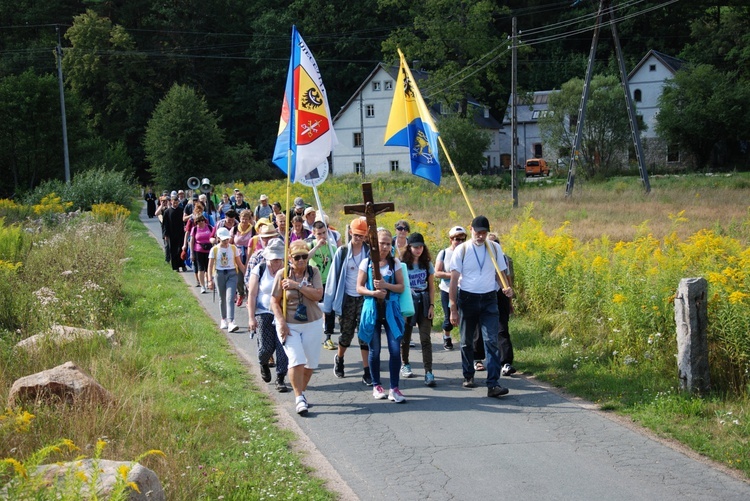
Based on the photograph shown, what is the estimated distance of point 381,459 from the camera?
24.6 ft

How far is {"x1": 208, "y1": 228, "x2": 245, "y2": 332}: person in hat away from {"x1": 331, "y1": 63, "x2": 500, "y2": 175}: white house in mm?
58163

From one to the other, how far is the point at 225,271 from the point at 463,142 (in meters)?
46.7

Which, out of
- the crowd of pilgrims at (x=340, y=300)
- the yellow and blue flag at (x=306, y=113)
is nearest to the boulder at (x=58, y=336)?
the crowd of pilgrims at (x=340, y=300)

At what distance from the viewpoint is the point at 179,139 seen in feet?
195

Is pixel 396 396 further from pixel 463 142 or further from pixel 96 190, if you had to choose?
pixel 463 142

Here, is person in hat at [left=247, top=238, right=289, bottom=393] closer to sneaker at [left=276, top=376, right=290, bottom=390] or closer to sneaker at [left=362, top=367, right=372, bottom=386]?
sneaker at [left=276, top=376, right=290, bottom=390]

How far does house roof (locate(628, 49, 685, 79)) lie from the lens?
7094 centimetres

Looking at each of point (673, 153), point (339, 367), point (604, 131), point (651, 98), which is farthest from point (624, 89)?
point (651, 98)

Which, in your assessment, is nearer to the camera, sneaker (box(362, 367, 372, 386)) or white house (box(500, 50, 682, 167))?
sneaker (box(362, 367, 372, 386))

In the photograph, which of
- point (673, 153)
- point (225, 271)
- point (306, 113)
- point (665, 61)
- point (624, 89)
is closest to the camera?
point (306, 113)

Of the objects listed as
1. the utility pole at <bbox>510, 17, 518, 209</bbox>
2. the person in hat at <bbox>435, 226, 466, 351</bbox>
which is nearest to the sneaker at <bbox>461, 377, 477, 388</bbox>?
the person in hat at <bbox>435, 226, 466, 351</bbox>

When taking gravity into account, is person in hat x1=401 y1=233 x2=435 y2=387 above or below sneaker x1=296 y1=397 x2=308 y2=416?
above

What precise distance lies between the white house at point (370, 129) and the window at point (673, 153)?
677 inches

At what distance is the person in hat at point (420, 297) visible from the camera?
10.3 metres
